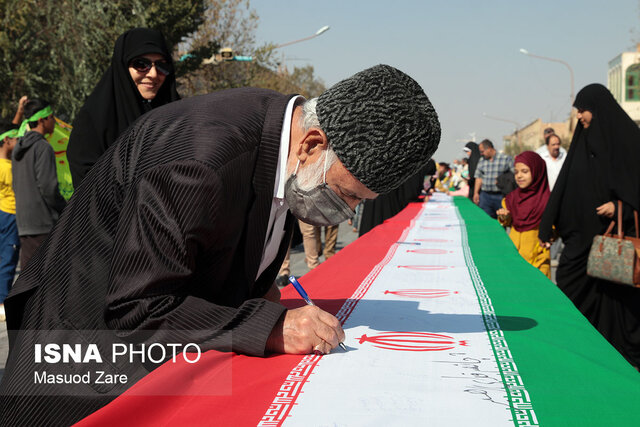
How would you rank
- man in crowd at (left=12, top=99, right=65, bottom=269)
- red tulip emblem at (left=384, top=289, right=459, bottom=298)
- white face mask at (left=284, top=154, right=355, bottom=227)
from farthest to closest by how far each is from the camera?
1. man in crowd at (left=12, top=99, right=65, bottom=269)
2. red tulip emblem at (left=384, top=289, right=459, bottom=298)
3. white face mask at (left=284, top=154, right=355, bottom=227)

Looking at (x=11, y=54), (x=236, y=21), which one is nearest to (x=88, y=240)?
(x=11, y=54)

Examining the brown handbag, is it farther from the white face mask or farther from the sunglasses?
the white face mask

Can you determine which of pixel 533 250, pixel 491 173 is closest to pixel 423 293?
pixel 533 250

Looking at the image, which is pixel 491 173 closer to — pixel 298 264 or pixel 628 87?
pixel 298 264

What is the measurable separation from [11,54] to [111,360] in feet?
55.0

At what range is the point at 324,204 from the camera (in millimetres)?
1710

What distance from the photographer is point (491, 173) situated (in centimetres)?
1213

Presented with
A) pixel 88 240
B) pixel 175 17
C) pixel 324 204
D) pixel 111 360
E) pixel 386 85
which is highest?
pixel 175 17

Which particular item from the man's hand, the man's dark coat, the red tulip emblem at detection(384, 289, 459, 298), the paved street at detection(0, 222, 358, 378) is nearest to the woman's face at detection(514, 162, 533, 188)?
the paved street at detection(0, 222, 358, 378)

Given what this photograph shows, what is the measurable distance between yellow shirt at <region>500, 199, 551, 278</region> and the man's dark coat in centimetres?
532

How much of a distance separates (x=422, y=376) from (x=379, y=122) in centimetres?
54

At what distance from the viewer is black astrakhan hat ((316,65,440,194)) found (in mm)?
1510

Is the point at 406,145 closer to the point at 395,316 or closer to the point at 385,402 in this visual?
the point at 385,402

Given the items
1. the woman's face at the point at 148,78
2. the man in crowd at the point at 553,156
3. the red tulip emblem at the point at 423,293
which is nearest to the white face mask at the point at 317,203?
the red tulip emblem at the point at 423,293
